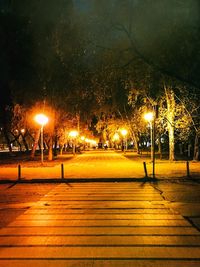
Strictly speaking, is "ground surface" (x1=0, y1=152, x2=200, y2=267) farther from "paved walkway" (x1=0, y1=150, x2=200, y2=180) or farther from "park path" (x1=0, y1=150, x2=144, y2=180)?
"park path" (x1=0, y1=150, x2=144, y2=180)

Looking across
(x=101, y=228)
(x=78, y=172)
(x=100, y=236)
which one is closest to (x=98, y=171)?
(x=78, y=172)

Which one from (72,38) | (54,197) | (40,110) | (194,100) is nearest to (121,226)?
(54,197)

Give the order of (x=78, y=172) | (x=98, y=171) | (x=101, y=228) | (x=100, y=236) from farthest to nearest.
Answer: (x=98, y=171)
(x=78, y=172)
(x=101, y=228)
(x=100, y=236)

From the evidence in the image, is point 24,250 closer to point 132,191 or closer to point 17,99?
point 132,191

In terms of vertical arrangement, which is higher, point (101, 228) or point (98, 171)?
point (98, 171)

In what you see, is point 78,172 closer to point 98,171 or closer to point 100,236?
point 98,171

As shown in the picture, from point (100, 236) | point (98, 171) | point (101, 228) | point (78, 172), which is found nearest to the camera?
point (100, 236)

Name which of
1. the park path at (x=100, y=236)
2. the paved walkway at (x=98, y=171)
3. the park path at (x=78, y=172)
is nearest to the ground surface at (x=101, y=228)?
the park path at (x=100, y=236)

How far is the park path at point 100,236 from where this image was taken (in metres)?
6.53

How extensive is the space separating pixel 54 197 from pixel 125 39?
9.19 meters

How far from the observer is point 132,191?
52.6 ft

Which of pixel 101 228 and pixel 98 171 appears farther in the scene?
pixel 98 171

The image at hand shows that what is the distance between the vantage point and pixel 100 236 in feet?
26.9

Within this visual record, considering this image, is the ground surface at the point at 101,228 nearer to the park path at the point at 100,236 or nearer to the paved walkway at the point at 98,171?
the park path at the point at 100,236
